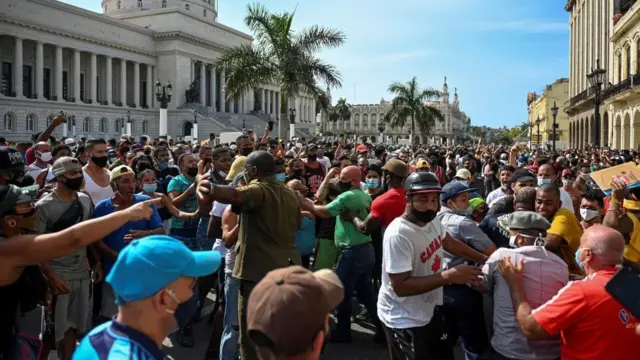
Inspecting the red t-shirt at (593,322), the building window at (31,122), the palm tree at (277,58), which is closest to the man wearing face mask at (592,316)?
the red t-shirt at (593,322)

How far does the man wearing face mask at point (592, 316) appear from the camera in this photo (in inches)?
117

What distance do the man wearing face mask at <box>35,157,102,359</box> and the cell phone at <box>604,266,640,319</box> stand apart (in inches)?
166

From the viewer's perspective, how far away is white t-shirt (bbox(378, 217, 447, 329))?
3.75 meters

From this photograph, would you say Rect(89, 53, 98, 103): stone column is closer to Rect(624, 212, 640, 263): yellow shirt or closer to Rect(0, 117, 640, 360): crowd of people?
Rect(0, 117, 640, 360): crowd of people

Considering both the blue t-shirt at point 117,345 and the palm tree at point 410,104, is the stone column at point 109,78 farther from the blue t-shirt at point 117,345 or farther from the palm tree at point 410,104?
the blue t-shirt at point 117,345

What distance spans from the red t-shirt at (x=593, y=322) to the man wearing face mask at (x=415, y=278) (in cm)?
66

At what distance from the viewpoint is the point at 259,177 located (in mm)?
4234

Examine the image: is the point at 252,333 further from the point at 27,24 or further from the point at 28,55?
the point at 28,55

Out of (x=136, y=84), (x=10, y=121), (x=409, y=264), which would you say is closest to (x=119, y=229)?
(x=409, y=264)

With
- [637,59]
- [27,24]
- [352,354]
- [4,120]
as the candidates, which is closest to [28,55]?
[27,24]

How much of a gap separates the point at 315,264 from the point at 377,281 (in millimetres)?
1413

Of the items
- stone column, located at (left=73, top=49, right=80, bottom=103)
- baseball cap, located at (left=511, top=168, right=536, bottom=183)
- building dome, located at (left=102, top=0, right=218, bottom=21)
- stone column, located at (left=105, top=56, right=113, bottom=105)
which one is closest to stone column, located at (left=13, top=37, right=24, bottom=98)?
stone column, located at (left=73, top=49, right=80, bottom=103)

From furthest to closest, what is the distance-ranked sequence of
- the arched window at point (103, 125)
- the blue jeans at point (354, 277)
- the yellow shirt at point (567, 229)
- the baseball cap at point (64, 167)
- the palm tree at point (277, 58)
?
the arched window at point (103, 125) → the palm tree at point (277, 58) → the blue jeans at point (354, 277) → the baseball cap at point (64, 167) → the yellow shirt at point (567, 229)

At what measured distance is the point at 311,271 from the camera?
3.49 m
